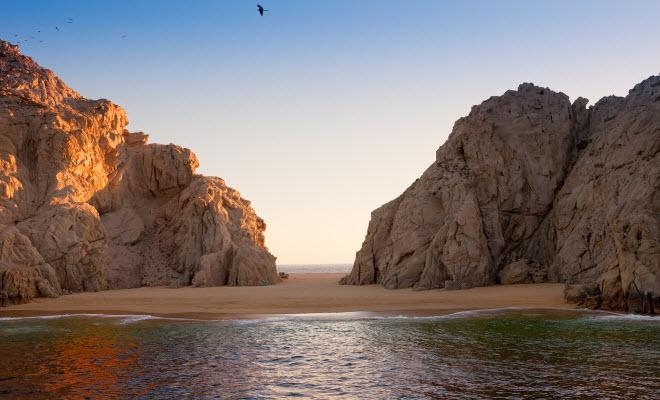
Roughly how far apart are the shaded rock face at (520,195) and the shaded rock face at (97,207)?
10574 millimetres

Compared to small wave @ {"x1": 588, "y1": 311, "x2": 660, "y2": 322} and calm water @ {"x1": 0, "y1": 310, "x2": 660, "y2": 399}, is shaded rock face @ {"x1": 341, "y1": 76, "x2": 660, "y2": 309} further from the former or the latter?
calm water @ {"x1": 0, "y1": 310, "x2": 660, "y2": 399}

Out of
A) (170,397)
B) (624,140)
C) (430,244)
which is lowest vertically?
(170,397)

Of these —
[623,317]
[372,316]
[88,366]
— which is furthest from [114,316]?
[623,317]

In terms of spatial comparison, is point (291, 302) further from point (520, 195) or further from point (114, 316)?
point (520, 195)

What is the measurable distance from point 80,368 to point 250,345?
4.63m

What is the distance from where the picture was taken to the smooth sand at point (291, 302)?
25.0 meters

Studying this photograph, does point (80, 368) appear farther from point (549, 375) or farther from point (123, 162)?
point (123, 162)

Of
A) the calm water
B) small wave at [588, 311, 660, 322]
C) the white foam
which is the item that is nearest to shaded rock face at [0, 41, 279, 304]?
the white foam

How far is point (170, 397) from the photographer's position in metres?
10.5

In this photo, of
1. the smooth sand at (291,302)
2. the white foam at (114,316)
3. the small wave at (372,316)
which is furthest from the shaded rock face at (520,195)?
the white foam at (114,316)

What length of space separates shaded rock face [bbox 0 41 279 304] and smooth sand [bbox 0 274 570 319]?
9.13ft

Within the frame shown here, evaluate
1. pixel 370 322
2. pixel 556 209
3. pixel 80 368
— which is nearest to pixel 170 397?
pixel 80 368

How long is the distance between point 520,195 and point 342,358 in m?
21.3

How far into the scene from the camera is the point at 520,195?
3222cm
